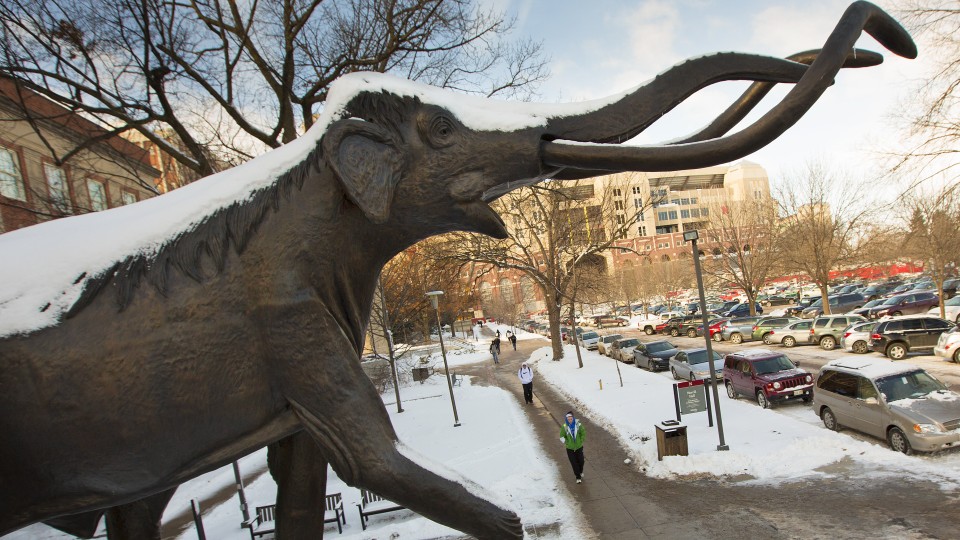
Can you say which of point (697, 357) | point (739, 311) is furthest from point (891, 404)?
point (739, 311)

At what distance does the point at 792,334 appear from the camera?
81.4ft

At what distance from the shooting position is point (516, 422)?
16.0m

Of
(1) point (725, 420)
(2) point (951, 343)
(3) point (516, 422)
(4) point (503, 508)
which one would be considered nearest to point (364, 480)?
(4) point (503, 508)

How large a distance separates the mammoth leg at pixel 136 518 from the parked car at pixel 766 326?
93.6ft

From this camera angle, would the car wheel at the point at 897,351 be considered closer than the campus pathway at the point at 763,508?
No

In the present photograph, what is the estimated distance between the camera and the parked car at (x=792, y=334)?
24.5m

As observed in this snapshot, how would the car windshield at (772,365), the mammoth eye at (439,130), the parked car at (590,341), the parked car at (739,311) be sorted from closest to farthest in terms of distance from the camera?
1. the mammoth eye at (439,130)
2. the car windshield at (772,365)
3. the parked car at (590,341)
4. the parked car at (739,311)

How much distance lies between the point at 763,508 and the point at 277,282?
8.86 meters

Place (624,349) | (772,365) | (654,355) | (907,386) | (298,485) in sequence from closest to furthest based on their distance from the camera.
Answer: (298,485) < (907,386) < (772,365) < (654,355) < (624,349)

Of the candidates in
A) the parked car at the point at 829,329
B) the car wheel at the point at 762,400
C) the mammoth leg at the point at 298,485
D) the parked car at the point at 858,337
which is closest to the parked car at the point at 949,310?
the parked car at the point at 829,329

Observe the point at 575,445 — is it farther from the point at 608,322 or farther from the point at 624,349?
the point at 608,322

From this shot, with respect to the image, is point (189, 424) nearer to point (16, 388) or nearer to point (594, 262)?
point (16, 388)

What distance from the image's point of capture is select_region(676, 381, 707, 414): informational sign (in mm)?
12375

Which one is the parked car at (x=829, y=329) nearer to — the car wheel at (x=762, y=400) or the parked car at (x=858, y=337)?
the parked car at (x=858, y=337)
